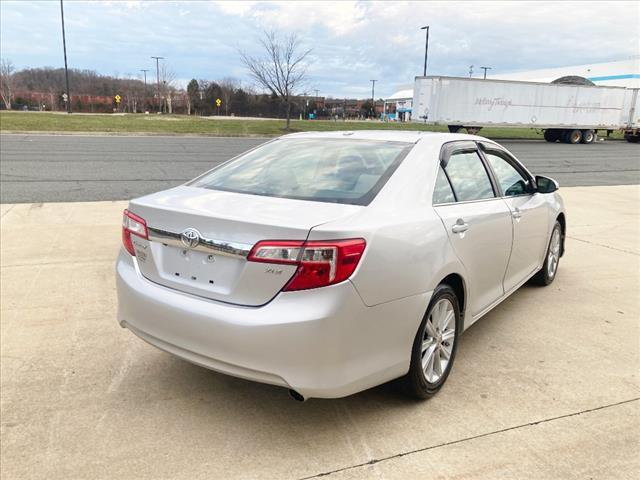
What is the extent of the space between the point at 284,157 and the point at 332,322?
158cm

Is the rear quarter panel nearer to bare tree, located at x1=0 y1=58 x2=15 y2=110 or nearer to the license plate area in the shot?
the license plate area

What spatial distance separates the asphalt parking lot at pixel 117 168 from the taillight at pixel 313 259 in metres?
7.59

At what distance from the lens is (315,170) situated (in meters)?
3.31

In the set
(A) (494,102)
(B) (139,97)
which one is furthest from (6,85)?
(A) (494,102)

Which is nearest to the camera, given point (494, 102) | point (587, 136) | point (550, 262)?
point (550, 262)

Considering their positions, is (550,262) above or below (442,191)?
below

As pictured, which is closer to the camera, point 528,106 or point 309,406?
point 309,406

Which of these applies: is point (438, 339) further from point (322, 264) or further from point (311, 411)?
point (322, 264)

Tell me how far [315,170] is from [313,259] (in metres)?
1.06

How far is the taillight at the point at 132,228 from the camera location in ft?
9.58

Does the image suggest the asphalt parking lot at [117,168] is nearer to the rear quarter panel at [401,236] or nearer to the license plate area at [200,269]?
the license plate area at [200,269]

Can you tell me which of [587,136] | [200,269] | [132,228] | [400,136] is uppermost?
[400,136]

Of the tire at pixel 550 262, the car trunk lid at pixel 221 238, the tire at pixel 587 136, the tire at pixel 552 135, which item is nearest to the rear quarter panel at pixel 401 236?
the car trunk lid at pixel 221 238

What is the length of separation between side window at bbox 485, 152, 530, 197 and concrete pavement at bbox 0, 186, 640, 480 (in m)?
1.09
